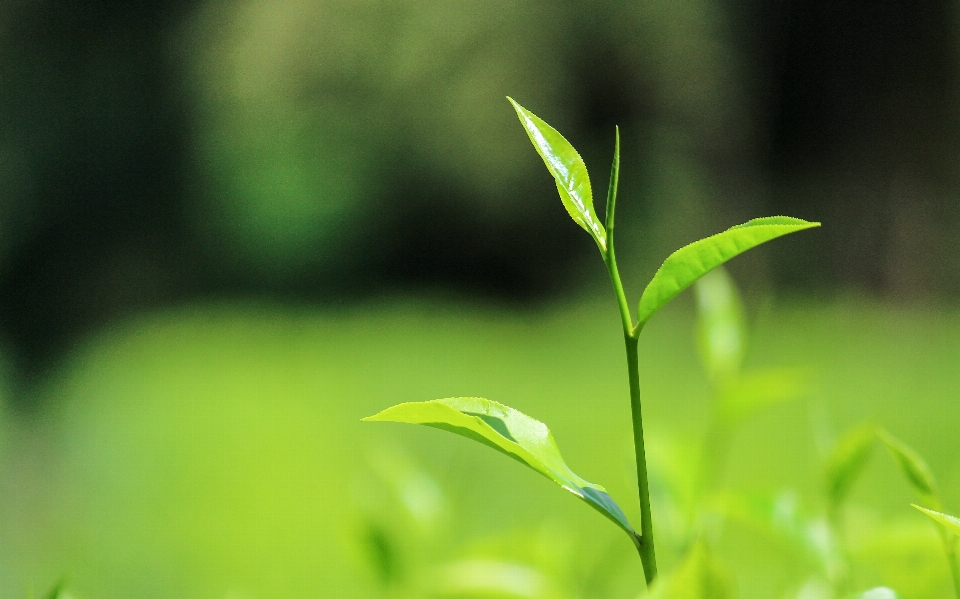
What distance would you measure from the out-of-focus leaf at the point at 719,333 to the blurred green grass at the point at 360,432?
0.08 ft

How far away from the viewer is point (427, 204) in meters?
3.39

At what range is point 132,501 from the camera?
1627 mm

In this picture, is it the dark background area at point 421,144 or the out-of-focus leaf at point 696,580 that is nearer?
the out-of-focus leaf at point 696,580

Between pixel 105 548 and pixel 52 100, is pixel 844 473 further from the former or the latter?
pixel 52 100

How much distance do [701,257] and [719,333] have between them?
108mm

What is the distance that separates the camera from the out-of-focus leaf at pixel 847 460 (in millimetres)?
198

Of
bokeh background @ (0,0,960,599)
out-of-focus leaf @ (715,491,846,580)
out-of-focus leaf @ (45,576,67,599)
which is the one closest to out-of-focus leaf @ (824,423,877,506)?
out-of-focus leaf @ (715,491,846,580)

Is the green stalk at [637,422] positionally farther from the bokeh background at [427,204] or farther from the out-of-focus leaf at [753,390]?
the bokeh background at [427,204]

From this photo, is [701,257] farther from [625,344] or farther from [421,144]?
[421,144]

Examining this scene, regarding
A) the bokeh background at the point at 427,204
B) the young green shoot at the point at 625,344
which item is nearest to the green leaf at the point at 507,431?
the young green shoot at the point at 625,344

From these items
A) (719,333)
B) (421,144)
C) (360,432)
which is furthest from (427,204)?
(719,333)

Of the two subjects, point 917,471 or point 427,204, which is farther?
point 427,204

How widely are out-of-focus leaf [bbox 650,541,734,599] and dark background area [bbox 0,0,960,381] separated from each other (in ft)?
9.87

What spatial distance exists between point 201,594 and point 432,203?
2415mm
